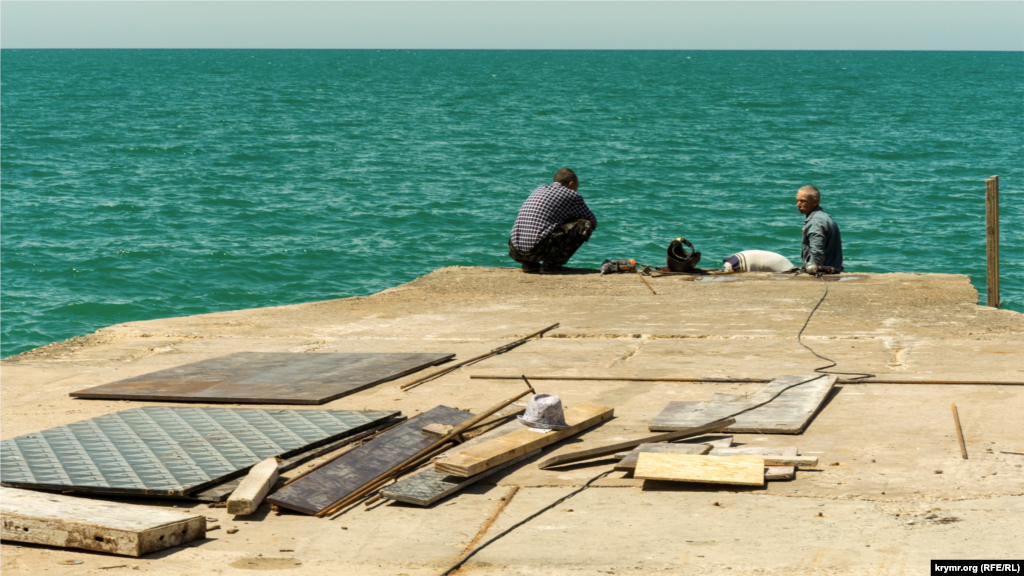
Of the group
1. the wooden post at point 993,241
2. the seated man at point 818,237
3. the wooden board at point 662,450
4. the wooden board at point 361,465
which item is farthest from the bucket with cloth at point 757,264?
the wooden board at point 662,450

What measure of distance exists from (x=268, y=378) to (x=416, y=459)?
201 centimetres

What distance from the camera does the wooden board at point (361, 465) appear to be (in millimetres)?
4312

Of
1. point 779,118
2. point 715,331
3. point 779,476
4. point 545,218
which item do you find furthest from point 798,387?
point 779,118

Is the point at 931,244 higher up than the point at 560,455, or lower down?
lower down

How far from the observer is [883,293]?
9.52 meters

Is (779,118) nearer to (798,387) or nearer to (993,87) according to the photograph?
(993,87)

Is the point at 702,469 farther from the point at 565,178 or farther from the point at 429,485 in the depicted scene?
the point at 565,178

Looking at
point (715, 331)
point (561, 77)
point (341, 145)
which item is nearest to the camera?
point (715, 331)

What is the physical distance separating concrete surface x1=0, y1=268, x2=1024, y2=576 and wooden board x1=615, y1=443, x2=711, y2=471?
81 mm

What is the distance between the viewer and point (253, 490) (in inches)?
167

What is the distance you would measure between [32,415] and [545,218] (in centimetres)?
634

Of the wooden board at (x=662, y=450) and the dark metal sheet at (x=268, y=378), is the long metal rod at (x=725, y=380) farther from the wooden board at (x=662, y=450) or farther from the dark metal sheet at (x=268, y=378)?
the wooden board at (x=662, y=450)

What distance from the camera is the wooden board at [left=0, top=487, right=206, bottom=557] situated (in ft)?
12.4

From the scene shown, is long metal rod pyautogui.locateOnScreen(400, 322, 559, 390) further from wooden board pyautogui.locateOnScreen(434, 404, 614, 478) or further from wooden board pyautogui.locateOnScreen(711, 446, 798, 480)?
wooden board pyautogui.locateOnScreen(711, 446, 798, 480)
